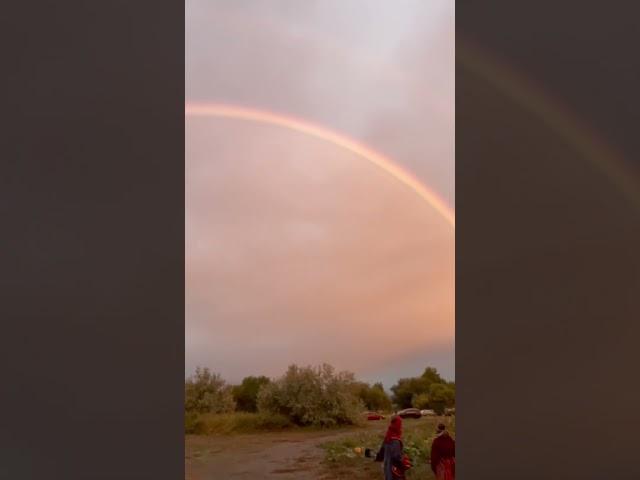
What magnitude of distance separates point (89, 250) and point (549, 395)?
1603 mm

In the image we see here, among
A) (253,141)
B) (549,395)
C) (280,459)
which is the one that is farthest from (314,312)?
(549,395)

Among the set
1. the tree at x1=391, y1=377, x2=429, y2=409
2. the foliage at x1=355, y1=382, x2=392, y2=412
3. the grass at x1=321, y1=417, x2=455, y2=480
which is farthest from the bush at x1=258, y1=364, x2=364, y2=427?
the tree at x1=391, y1=377, x2=429, y2=409

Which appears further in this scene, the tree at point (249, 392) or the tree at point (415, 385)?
the tree at point (415, 385)

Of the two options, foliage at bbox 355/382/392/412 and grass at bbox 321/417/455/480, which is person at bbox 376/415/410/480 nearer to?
grass at bbox 321/417/455/480

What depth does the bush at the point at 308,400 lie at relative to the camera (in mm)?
6945

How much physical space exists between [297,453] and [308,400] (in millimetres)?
575

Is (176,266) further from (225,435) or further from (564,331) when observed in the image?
(225,435)

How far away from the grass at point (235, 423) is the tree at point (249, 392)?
0.09 m

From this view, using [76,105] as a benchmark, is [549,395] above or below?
below

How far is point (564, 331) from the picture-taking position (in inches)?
84.0

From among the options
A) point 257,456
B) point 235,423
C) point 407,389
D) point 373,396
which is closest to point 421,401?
point 407,389

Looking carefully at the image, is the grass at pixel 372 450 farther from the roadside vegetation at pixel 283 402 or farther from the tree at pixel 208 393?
the tree at pixel 208 393

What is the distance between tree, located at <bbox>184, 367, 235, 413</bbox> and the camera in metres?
6.84

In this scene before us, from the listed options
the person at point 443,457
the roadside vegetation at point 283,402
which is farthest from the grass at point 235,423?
the person at point 443,457
